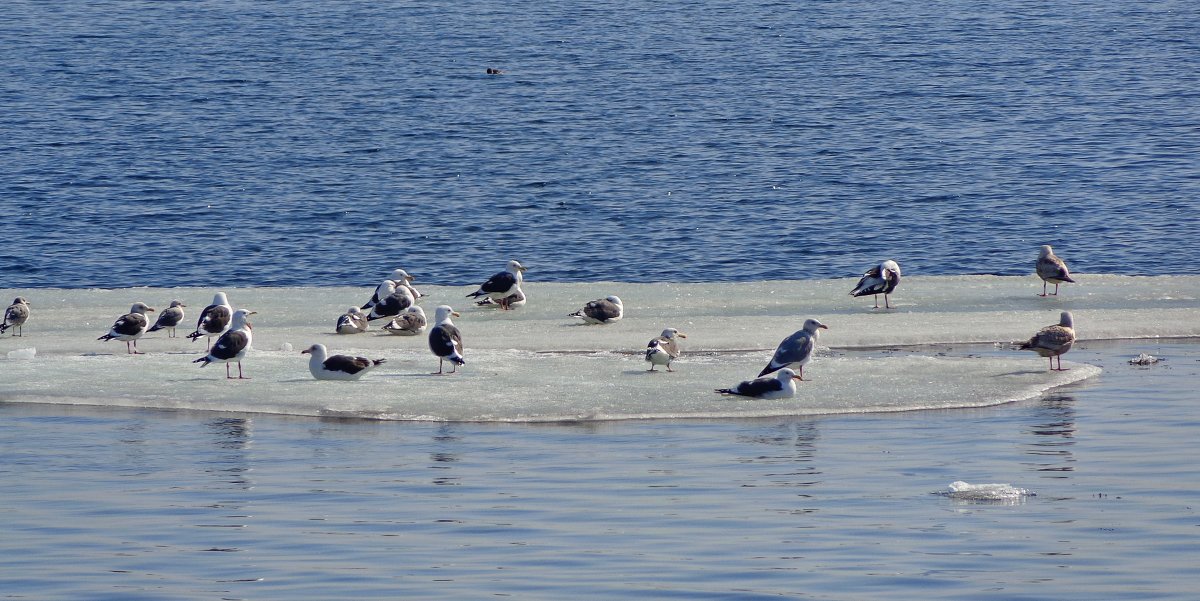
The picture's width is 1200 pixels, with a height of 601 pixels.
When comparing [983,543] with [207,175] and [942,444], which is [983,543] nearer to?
[942,444]

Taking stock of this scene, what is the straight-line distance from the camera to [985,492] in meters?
14.1

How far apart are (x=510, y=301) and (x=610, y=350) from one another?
4363mm

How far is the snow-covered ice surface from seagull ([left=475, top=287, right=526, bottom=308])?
0.78ft

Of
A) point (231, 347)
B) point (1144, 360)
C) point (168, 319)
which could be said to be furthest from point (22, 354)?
point (1144, 360)

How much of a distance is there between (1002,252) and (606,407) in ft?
78.6

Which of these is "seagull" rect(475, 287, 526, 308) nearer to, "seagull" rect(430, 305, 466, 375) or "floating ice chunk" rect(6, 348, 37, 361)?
"seagull" rect(430, 305, 466, 375)

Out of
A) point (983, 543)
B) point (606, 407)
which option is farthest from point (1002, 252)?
point (983, 543)

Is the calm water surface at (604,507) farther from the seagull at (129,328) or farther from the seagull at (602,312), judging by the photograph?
the seagull at (602,312)

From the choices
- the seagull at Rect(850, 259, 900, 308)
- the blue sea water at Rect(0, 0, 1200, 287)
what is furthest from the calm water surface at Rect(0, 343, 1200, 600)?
the blue sea water at Rect(0, 0, 1200, 287)

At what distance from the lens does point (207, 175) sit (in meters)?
51.2

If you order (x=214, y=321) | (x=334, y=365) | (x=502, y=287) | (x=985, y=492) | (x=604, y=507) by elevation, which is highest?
(x=502, y=287)

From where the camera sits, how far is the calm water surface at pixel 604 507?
39.2 ft

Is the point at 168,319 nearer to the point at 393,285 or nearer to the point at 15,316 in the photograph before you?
the point at 15,316

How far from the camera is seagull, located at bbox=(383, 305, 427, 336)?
78.5 ft
